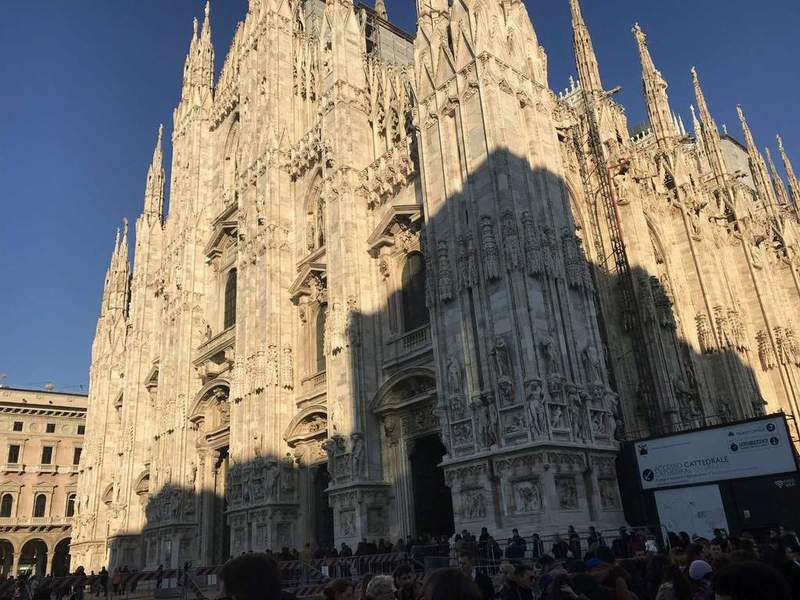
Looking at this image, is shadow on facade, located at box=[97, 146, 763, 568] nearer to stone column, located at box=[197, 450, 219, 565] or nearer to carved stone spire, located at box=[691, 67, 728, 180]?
stone column, located at box=[197, 450, 219, 565]

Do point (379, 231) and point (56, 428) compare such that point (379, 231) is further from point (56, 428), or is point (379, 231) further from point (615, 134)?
point (56, 428)

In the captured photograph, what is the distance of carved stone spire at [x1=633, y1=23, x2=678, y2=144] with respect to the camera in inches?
1292

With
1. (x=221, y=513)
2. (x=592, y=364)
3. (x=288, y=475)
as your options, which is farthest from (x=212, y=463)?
(x=592, y=364)

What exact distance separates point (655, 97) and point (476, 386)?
22.8m

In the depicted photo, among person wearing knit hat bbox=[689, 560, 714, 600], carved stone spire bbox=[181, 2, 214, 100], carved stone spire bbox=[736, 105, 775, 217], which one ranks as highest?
carved stone spire bbox=[181, 2, 214, 100]

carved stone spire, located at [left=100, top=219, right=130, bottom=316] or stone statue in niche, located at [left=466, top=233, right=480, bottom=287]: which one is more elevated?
carved stone spire, located at [left=100, top=219, right=130, bottom=316]

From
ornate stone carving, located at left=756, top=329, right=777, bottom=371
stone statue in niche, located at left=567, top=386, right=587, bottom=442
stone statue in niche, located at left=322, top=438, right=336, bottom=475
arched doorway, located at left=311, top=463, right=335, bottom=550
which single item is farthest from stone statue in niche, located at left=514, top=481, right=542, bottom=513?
ornate stone carving, located at left=756, top=329, right=777, bottom=371

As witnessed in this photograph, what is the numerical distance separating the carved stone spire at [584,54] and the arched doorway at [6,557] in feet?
170

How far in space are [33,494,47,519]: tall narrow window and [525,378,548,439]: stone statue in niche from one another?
4979 centimetres

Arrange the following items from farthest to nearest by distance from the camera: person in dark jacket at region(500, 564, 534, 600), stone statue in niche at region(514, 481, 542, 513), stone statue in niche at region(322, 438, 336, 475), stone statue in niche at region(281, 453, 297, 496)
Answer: stone statue in niche at region(281, 453, 297, 496), stone statue in niche at region(322, 438, 336, 475), stone statue in niche at region(514, 481, 542, 513), person in dark jacket at region(500, 564, 534, 600)

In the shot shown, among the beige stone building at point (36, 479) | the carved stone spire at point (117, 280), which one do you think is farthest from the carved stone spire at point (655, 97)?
the beige stone building at point (36, 479)

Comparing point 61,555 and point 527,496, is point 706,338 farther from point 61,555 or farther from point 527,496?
point 61,555

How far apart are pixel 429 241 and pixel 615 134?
1165 cm

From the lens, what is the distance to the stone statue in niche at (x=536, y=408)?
1592 centimetres
